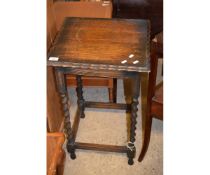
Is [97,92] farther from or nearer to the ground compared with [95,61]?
nearer to the ground

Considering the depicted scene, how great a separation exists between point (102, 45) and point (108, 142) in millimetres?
838

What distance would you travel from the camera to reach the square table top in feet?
5.01

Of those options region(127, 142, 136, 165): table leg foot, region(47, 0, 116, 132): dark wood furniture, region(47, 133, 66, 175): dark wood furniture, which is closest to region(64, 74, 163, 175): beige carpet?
region(127, 142, 136, 165): table leg foot

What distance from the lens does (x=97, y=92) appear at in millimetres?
2707

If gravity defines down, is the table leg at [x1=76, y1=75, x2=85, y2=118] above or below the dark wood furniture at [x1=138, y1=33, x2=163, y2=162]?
below

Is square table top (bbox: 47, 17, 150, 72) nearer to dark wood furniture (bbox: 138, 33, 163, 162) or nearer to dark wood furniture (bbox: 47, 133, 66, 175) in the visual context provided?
dark wood furniture (bbox: 138, 33, 163, 162)

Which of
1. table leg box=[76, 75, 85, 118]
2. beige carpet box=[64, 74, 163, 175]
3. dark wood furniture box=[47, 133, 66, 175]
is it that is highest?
dark wood furniture box=[47, 133, 66, 175]

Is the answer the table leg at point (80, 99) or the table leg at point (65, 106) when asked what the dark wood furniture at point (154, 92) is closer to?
the table leg at point (65, 106)

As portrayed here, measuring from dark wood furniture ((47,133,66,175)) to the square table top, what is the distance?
420 mm

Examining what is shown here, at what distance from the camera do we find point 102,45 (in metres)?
1.66
